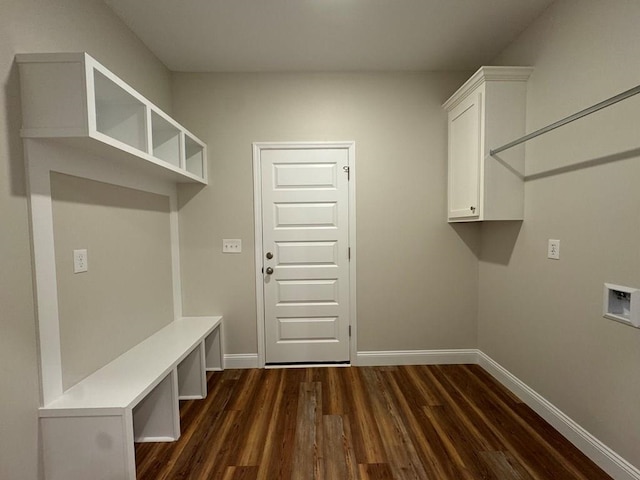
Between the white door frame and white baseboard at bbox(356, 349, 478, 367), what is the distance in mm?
135

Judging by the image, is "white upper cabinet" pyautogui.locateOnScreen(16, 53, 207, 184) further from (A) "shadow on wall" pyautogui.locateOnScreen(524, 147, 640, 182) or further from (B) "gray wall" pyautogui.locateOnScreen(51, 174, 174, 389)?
(A) "shadow on wall" pyautogui.locateOnScreen(524, 147, 640, 182)

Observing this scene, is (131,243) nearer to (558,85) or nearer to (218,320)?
(218,320)

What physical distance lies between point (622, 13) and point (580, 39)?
234 mm

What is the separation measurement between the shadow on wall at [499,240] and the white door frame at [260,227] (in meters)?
1.18

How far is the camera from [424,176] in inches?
109

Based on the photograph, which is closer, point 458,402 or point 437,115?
point 458,402

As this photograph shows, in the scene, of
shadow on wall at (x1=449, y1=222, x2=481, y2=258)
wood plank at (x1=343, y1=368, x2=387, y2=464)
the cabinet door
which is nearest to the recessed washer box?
the cabinet door

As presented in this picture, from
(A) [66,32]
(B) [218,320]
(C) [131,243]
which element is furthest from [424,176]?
(A) [66,32]

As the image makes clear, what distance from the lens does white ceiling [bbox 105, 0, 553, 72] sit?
1.90m

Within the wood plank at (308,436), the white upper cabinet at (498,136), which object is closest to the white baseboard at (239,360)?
the wood plank at (308,436)

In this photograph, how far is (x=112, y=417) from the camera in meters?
1.37

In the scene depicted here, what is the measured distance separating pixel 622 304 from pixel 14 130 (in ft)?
9.68

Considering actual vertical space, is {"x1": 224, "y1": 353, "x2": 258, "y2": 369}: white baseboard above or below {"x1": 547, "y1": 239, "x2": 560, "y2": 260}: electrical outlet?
below

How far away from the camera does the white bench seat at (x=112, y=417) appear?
137cm
